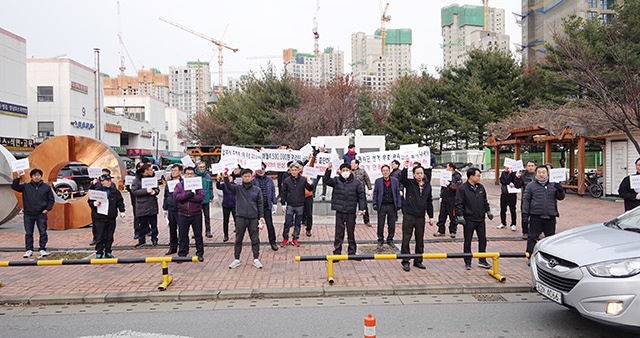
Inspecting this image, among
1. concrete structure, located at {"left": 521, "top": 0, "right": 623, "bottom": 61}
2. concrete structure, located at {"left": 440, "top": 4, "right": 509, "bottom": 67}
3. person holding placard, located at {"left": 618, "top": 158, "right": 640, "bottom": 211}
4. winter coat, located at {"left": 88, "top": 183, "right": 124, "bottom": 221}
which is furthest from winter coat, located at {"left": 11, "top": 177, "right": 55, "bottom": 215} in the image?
concrete structure, located at {"left": 440, "top": 4, "right": 509, "bottom": 67}

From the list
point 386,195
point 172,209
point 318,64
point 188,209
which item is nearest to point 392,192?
point 386,195

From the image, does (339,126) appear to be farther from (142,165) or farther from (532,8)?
(532,8)

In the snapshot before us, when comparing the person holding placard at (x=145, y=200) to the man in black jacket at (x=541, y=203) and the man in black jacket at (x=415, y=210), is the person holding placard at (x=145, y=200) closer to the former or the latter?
the man in black jacket at (x=415, y=210)

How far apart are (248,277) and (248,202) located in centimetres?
135

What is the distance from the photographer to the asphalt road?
17.7ft

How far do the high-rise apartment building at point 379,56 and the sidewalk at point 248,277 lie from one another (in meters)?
82.5

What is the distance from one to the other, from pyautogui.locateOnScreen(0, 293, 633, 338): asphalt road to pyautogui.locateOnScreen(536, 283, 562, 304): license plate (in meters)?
0.44

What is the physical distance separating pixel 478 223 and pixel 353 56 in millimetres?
119080

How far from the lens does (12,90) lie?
3734 cm

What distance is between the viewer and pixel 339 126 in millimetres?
39312

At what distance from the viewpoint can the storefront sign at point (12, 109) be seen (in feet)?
119

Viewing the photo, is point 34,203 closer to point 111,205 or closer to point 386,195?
point 111,205

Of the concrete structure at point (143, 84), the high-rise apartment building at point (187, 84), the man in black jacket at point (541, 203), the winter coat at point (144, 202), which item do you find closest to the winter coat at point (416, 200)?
the man in black jacket at point (541, 203)

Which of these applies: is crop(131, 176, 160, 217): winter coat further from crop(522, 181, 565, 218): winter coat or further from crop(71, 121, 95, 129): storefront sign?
crop(71, 121, 95, 129): storefront sign
